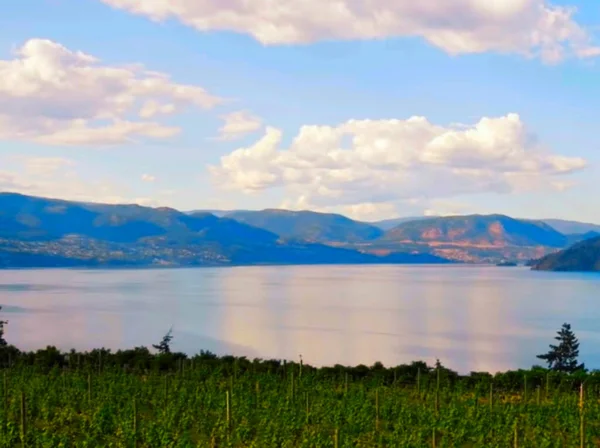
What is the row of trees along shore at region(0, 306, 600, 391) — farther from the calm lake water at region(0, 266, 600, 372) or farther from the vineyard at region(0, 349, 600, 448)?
the calm lake water at region(0, 266, 600, 372)

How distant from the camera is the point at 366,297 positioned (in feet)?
599

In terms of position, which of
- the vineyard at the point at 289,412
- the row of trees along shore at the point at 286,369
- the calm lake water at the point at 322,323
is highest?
the vineyard at the point at 289,412

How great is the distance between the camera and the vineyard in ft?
72.8

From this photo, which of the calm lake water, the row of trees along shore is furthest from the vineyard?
the calm lake water

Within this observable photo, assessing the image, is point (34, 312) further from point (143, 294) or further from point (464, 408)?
point (464, 408)

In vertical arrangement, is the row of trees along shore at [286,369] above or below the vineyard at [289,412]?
below

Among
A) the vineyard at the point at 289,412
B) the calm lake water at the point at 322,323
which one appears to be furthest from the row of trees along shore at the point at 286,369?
the calm lake water at the point at 322,323

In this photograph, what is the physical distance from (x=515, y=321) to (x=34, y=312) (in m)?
87.9

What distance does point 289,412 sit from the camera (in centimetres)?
2639

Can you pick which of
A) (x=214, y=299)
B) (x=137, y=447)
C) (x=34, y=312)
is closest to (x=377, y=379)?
(x=137, y=447)

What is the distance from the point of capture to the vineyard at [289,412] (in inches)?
874

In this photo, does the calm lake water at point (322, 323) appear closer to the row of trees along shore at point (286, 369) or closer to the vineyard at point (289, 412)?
the row of trees along shore at point (286, 369)

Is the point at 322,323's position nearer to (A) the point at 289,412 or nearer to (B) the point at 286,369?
(B) the point at 286,369

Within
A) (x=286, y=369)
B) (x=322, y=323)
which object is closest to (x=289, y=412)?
(x=286, y=369)
